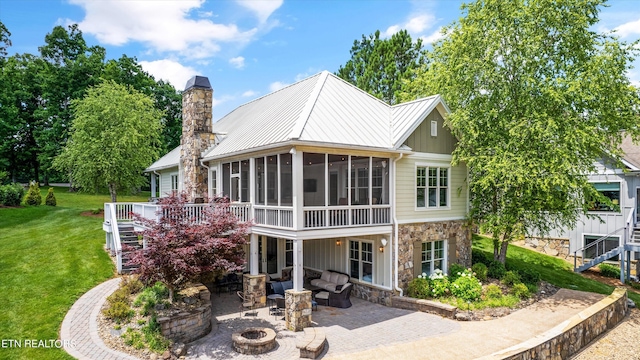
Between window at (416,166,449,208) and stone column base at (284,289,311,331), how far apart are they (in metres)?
5.83

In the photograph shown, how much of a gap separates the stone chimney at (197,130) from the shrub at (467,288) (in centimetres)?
1146

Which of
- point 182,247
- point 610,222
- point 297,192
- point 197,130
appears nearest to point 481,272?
point 297,192

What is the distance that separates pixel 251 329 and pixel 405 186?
7229mm

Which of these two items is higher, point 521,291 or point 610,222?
point 610,222

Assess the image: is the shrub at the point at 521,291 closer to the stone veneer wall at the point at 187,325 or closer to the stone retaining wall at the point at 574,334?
the stone retaining wall at the point at 574,334

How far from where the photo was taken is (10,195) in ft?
77.5

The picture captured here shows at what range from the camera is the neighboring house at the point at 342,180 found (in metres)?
12.1

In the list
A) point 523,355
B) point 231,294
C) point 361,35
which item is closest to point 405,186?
point 523,355

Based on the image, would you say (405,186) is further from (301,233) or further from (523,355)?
(523,355)

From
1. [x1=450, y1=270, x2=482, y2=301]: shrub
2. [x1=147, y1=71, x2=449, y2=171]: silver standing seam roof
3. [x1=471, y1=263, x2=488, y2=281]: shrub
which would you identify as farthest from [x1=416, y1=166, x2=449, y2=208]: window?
[x1=450, y1=270, x2=482, y2=301]: shrub

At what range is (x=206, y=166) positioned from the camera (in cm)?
1731

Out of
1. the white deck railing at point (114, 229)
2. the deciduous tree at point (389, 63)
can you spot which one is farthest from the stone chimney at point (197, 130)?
the deciduous tree at point (389, 63)

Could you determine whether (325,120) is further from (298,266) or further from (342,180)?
(298,266)

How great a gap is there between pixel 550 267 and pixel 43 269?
22689 mm
